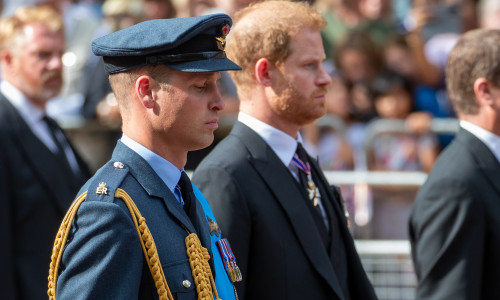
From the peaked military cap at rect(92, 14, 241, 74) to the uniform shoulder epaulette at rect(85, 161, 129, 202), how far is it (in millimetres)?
305

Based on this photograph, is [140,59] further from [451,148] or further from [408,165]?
[408,165]

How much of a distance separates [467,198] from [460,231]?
16cm

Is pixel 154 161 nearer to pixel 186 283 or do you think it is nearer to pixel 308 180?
pixel 186 283

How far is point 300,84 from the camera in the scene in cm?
363

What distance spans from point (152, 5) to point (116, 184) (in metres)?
5.82

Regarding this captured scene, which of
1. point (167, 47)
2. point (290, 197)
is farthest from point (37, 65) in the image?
point (167, 47)

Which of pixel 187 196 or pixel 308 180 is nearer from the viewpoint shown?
pixel 187 196

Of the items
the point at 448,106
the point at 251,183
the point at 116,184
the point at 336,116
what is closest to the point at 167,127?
the point at 116,184

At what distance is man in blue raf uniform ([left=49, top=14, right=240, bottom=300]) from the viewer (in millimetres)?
2346

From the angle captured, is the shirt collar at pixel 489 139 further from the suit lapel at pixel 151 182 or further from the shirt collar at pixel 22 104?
the shirt collar at pixel 22 104

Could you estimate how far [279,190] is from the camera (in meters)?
3.46

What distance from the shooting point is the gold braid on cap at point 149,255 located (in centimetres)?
237

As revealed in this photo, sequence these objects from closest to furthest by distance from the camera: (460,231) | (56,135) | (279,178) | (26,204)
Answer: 1. (279,178)
2. (460,231)
3. (26,204)
4. (56,135)

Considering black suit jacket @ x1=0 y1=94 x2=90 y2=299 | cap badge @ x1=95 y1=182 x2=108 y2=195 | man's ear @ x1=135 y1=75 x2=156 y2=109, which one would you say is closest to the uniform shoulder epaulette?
cap badge @ x1=95 y1=182 x2=108 y2=195
